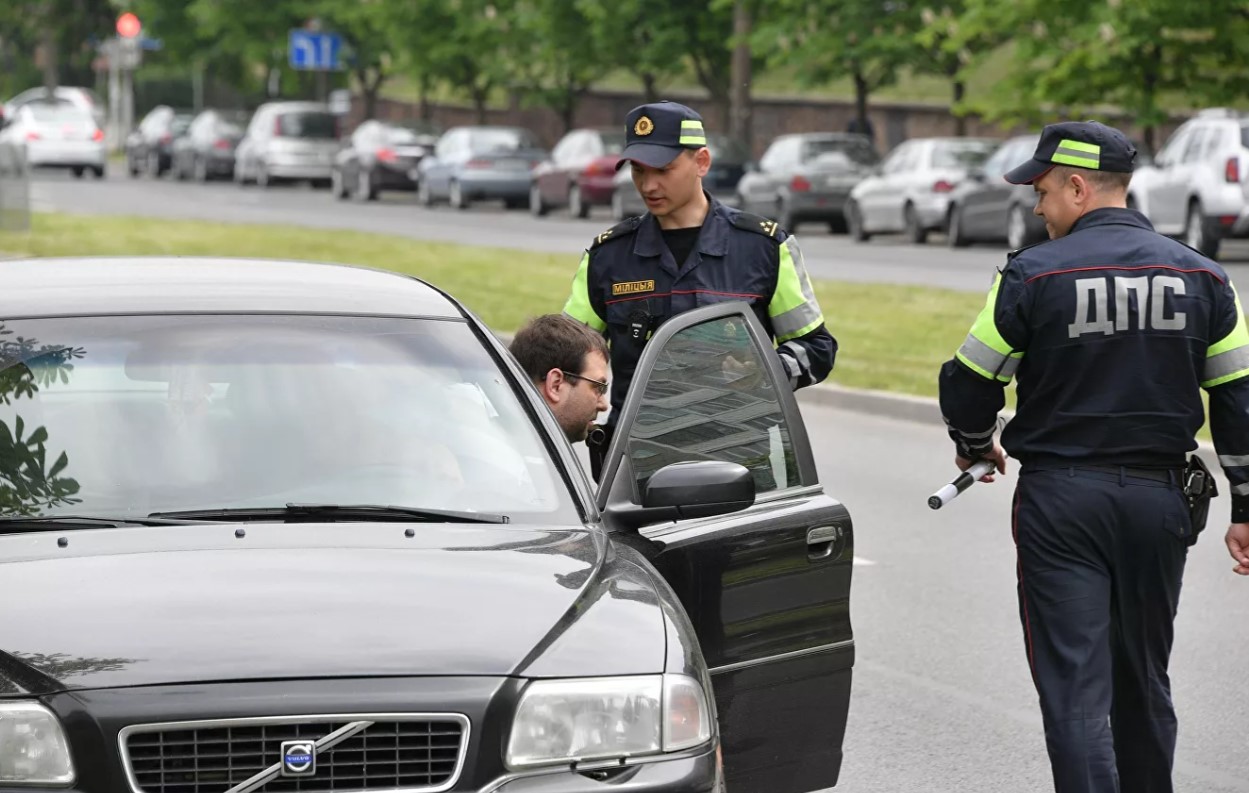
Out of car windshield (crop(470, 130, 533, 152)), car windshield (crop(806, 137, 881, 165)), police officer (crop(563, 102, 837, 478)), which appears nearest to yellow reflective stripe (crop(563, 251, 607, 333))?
police officer (crop(563, 102, 837, 478))

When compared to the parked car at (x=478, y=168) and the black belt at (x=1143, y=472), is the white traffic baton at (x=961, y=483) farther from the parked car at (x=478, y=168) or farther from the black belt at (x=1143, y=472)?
the parked car at (x=478, y=168)

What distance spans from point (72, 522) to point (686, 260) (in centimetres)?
225

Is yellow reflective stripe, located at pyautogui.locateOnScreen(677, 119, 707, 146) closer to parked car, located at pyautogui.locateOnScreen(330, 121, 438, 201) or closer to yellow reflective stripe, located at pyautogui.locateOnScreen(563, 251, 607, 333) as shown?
yellow reflective stripe, located at pyautogui.locateOnScreen(563, 251, 607, 333)

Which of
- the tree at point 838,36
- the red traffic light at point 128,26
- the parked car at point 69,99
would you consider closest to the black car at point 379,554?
the tree at point 838,36

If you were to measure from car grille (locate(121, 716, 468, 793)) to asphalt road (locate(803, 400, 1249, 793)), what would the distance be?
9.36 ft

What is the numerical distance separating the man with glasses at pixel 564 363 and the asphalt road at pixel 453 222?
17.9m

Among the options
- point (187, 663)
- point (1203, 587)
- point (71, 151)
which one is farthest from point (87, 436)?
point (71, 151)

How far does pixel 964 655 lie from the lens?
8.27 metres

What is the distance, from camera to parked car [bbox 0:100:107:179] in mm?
53188

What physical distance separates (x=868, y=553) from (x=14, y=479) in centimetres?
615

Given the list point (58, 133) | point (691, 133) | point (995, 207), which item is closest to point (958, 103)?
point (995, 207)

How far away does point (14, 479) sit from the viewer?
15.5 ft

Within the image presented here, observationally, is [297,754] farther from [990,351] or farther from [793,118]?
[793,118]

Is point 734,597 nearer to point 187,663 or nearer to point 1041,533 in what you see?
point 1041,533
